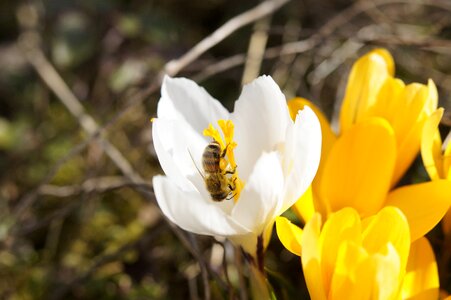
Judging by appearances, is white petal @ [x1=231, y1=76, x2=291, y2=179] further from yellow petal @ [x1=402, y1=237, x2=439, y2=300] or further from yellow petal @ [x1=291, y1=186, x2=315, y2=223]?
yellow petal @ [x1=402, y1=237, x2=439, y2=300]

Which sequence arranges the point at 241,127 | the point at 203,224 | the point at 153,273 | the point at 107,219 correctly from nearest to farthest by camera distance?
the point at 203,224, the point at 241,127, the point at 153,273, the point at 107,219

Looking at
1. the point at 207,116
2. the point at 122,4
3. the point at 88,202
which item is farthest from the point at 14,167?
the point at 207,116

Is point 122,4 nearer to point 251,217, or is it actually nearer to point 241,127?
point 241,127

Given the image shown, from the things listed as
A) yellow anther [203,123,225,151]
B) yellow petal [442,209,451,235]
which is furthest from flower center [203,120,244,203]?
yellow petal [442,209,451,235]

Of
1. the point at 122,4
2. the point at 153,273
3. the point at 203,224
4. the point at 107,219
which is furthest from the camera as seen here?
the point at 122,4

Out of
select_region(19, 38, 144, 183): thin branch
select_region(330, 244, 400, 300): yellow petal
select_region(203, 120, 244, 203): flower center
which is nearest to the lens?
select_region(330, 244, 400, 300): yellow petal

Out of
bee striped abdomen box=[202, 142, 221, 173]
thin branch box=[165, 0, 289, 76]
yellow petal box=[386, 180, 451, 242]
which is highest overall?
thin branch box=[165, 0, 289, 76]

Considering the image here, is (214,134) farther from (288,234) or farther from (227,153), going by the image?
(288,234)
